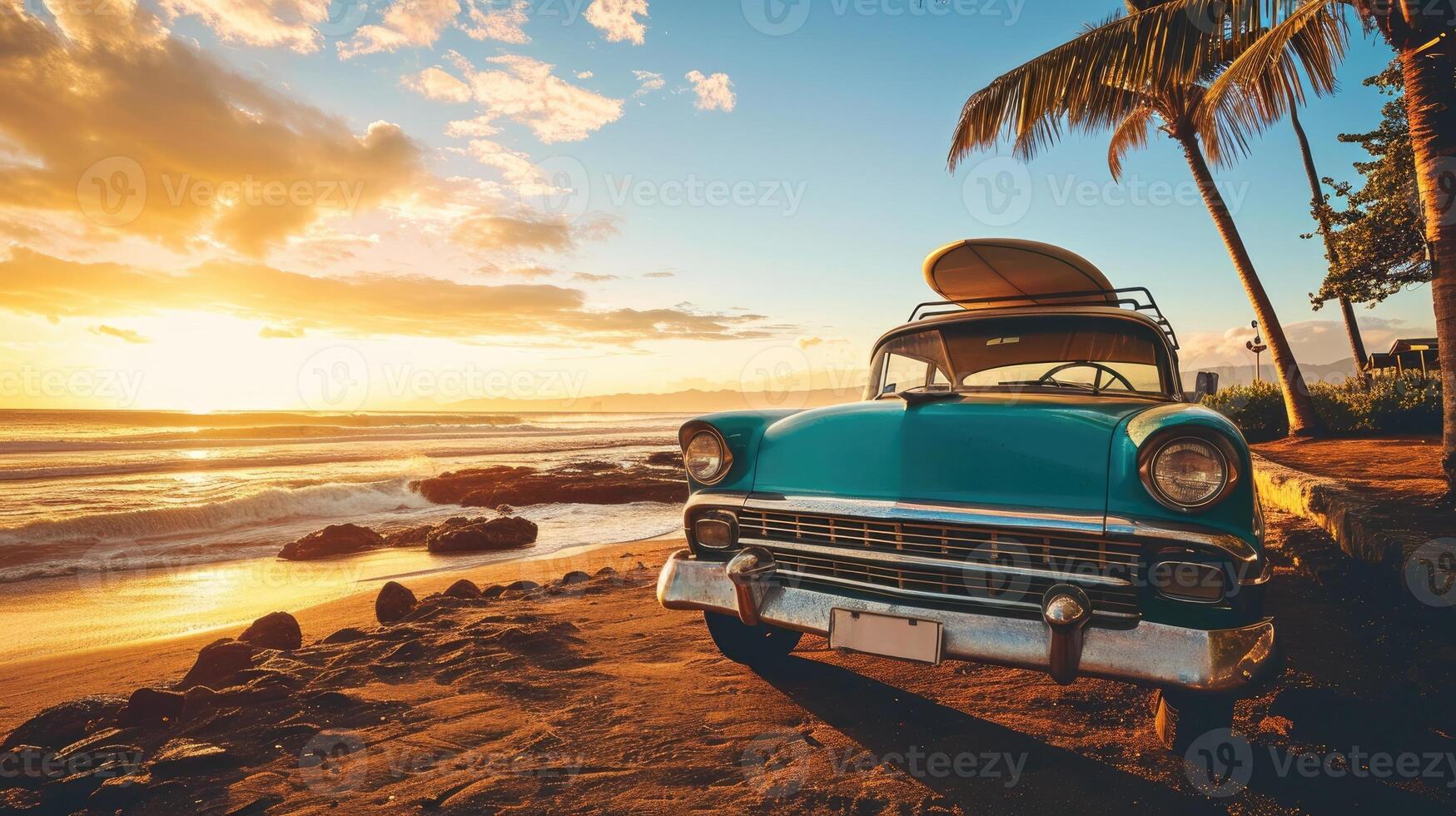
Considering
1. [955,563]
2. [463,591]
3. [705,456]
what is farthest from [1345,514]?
[463,591]

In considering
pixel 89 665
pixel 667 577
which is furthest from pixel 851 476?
pixel 89 665

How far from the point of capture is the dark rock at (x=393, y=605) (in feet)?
16.5

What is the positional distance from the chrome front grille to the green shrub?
30.7 feet

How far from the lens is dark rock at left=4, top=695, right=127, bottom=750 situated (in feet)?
9.80

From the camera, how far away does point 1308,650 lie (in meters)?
3.91

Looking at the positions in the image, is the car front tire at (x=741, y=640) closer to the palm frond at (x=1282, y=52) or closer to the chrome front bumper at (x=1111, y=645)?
the chrome front bumper at (x=1111, y=645)

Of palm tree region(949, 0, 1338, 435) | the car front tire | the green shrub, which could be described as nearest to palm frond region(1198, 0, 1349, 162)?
palm tree region(949, 0, 1338, 435)

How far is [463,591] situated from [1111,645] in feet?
15.6

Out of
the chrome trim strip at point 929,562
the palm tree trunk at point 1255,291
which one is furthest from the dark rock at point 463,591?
the palm tree trunk at point 1255,291

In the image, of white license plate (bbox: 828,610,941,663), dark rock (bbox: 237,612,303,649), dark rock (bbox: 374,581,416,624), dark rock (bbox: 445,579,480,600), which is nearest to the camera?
white license plate (bbox: 828,610,941,663)

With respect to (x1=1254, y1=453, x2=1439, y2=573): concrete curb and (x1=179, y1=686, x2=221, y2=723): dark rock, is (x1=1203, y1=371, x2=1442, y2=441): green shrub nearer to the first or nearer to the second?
(x1=1254, y1=453, x2=1439, y2=573): concrete curb

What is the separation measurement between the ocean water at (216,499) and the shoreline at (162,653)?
153 centimetres

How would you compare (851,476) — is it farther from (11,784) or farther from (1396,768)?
(11,784)

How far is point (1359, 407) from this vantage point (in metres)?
11.8
